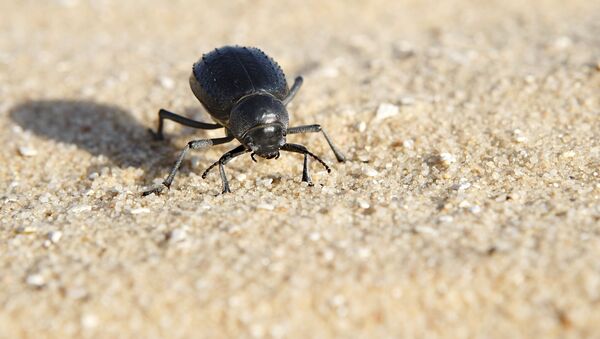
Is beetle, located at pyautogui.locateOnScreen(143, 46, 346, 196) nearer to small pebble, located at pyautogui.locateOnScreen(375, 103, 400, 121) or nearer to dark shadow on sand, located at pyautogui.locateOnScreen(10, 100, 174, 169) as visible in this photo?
dark shadow on sand, located at pyautogui.locateOnScreen(10, 100, 174, 169)

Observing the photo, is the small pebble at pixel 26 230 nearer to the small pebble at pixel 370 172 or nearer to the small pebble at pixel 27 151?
the small pebble at pixel 27 151

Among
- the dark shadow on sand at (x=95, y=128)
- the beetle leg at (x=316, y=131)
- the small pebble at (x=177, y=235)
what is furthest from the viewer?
the dark shadow on sand at (x=95, y=128)

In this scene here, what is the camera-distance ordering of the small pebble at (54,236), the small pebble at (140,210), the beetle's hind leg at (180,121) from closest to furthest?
the small pebble at (54,236)
the small pebble at (140,210)
the beetle's hind leg at (180,121)

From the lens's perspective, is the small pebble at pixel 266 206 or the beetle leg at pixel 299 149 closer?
the small pebble at pixel 266 206

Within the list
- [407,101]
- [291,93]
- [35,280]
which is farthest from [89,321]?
[407,101]

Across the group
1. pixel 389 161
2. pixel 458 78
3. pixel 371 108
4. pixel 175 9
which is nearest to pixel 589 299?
pixel 389 161

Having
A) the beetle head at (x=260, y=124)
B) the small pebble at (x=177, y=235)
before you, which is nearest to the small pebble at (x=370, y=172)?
the beetle head at (x=260, y=124)

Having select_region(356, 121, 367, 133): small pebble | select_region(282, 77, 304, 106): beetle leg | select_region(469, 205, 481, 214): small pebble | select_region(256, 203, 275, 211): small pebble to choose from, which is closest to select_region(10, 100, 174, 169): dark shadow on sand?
select_region(282, 77, 304, 106): beetle leg
